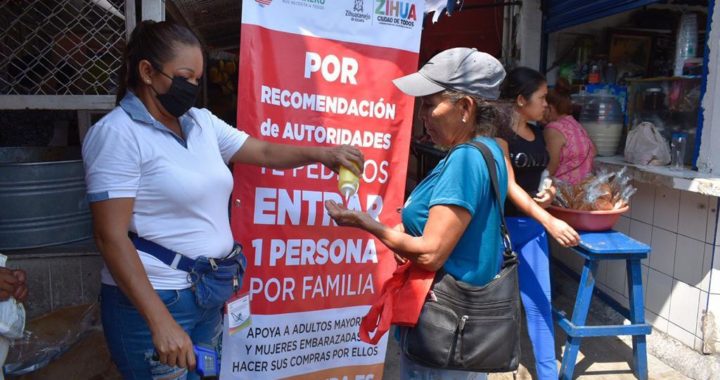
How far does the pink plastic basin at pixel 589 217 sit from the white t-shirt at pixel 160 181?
6.84 ft

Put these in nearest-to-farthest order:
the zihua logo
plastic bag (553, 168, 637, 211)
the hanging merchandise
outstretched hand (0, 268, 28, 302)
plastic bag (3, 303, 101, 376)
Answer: outstretched hand (0, 268, 28, 302) → the zihua logo → plastic bag (3, 303, 101, 376) → plastic bag (553, 168, 637, 211) → the hanging merchandise

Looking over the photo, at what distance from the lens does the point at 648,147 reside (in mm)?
3623

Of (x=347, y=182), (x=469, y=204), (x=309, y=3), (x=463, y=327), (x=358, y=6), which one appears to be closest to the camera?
(x=469, y=204)

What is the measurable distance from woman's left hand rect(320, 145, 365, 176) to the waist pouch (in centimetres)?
52

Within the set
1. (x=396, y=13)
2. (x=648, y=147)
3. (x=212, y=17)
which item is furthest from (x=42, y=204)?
(x=648, y=147)

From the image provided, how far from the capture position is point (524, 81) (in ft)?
10.2

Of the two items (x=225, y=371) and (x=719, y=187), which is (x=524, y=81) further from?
(x=225, y=371)

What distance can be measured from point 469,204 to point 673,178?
2.24m

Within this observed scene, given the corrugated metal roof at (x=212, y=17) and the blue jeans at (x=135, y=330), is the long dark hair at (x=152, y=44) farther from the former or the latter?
the corrugated metal roof at (x=212, y=17)

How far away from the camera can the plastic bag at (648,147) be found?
3580mm

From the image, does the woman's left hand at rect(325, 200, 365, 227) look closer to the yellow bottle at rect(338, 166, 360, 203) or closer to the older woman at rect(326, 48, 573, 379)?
the older woman at rect(326, 48, 573, 379)

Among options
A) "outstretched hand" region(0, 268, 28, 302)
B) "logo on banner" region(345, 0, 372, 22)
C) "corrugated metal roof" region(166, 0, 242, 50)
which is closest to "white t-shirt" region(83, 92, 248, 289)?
"outstretched hand" region(0, 268, 28, 302)

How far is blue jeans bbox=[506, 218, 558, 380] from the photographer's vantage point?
3.02 m

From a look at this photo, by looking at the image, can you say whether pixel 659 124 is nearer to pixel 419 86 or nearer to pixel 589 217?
pixel 589 217
